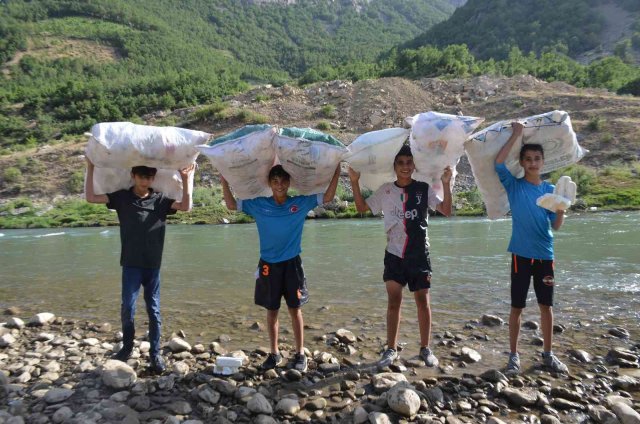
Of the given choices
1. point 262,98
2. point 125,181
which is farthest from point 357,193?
point 262,98

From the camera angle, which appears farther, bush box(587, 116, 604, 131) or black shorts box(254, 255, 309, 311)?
bush box(587, 116, 604, 131)

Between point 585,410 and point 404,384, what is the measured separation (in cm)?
118

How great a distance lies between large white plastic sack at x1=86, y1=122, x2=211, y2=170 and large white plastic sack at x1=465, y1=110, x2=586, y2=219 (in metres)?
2.38

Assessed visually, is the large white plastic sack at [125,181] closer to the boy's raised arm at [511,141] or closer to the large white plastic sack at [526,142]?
the large white plastic sack at [526,142]

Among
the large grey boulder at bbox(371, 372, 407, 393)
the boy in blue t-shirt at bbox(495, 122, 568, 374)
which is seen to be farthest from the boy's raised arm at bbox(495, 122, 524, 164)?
the large grey boulder at bbox(371, 372, 407, 393)

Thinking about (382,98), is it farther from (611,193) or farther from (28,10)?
(28,10)

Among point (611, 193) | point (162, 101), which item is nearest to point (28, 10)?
point (162, 101)

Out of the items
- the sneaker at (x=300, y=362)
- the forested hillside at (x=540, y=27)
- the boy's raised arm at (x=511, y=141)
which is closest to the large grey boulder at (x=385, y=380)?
the sneaker at (x=300, y=362)

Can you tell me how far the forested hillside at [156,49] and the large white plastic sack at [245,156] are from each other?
42.3 m

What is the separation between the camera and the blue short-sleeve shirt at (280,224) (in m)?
3.77

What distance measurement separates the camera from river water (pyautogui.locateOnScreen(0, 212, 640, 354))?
5.51m

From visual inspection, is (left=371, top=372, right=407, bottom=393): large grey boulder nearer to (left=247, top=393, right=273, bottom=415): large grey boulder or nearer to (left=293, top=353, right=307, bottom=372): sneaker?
(left=293, top=353, right=307, bottom=372): sneaker

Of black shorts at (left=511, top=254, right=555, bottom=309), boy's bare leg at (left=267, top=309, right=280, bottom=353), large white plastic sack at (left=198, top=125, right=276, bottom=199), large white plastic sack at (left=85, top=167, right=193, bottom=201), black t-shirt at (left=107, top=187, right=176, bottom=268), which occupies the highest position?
large white plastic sack at (left=198, top=125, right=276, bottom=199)

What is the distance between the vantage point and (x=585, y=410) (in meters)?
3.10
